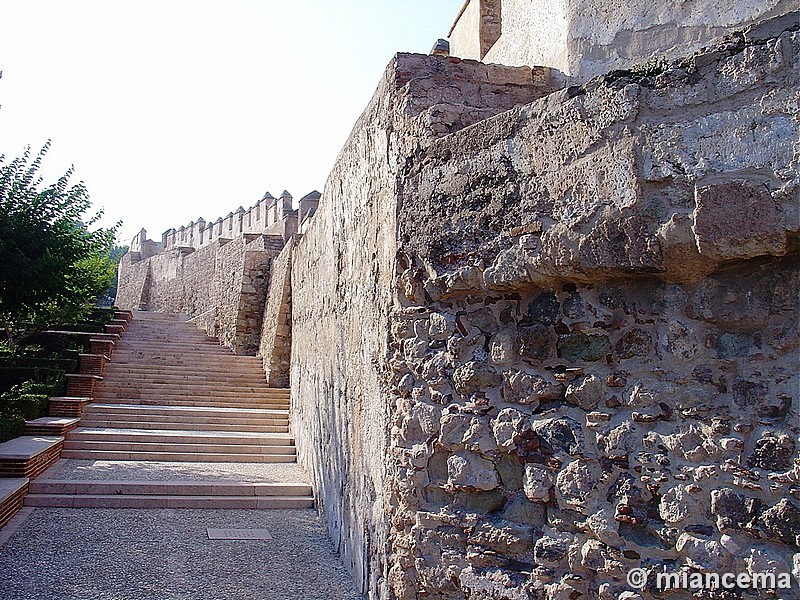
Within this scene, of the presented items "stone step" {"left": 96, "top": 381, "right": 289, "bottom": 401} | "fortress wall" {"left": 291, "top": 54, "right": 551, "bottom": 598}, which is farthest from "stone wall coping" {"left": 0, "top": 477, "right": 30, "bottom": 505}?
"stone step" {"left": 96, "top": 381, "right": 289, "bottom": 401}

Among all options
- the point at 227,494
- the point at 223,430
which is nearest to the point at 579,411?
the point at 227,494

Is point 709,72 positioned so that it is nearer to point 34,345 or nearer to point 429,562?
point 429,562

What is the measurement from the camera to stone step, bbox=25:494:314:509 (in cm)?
629

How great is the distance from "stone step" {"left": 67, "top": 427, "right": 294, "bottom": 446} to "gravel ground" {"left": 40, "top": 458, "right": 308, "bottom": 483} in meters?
0.57

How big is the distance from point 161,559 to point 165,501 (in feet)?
5.81

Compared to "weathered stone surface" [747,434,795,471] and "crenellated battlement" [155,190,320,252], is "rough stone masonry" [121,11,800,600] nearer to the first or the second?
"weathered stone surface" [747,434,795,471]

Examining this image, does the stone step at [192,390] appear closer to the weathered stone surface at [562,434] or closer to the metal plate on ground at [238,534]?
the metal plate on ground at [238,534]

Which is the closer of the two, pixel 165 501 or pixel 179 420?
pixel 165 501

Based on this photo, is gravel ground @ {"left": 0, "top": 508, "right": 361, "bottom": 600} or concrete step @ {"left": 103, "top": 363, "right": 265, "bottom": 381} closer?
gravel ground @ {"left": 0, "top": 508, "right": 361, "bottom": 600}

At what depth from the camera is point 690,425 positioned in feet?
7.07

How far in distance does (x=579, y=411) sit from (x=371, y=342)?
1487mm

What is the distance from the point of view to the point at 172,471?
25.0 ft

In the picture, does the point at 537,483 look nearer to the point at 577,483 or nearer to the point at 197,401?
the point at 577,483

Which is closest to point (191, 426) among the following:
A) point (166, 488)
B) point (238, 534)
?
point (166, 488)
